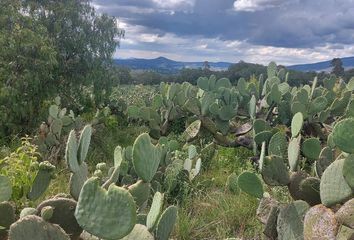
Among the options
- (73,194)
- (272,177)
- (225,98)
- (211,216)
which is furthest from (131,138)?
(73,194)

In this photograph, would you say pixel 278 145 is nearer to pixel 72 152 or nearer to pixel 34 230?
pixel 72 152

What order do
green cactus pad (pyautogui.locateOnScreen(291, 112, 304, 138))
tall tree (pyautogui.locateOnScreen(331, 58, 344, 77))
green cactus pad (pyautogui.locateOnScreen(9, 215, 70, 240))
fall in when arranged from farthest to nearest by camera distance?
tall tree (pyautogui.locateOnScreen(331, 58, 344, 77)), green cactus pad (pyautogui.locateOnScreen(291, 112, 304, 138)), green cactus pad (pyautogui.locateOnScreen(9, 215, 70, 240))

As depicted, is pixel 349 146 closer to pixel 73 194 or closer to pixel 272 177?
pixel 272 177

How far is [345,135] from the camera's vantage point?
2.19 meters

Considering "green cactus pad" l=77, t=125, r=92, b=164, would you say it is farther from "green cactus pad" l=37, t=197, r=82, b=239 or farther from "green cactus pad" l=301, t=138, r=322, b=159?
"green cactus pad" l=301, t=138, r=322, b=159

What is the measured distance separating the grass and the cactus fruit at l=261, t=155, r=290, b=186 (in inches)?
27.7

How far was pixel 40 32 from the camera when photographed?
7836 millimetres

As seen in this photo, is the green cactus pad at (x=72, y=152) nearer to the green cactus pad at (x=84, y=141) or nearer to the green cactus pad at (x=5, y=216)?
the green cactus pad at (x=84, y=141)

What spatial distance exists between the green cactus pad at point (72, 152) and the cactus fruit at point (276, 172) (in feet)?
3.86

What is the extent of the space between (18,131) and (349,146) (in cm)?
593

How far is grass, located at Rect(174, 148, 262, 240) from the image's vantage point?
11.9 ft

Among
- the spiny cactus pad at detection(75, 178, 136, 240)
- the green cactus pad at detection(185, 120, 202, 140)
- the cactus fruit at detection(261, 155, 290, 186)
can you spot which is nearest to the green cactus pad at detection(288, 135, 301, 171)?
the cactus fruit at detection(261, 155, 290, 186)

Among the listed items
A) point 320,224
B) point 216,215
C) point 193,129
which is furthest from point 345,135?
point 193,129

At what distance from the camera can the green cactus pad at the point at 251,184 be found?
2803 mm
